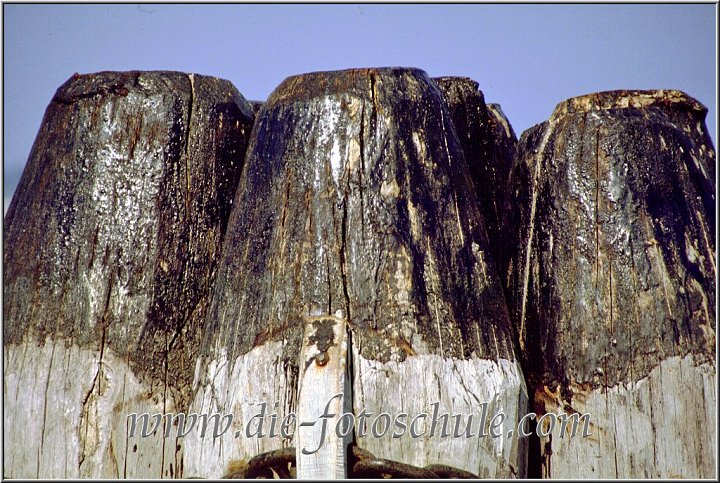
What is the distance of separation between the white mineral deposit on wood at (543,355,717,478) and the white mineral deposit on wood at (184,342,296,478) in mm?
1390

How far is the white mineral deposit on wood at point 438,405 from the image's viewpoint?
11.7ft

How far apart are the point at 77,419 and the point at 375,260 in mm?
1579

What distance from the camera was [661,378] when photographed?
12.5 feet

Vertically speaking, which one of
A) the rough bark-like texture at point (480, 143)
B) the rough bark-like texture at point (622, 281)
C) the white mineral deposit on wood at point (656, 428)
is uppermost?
the rough bark-like texture at point (480, 143)

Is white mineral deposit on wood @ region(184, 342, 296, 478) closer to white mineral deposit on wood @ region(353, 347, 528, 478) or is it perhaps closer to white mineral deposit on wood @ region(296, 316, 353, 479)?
white mineral deposit on wood @ region(296, 316, 353, 479)

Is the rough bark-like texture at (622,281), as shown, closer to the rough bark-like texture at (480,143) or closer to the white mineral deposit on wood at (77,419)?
the rough bark-like texture at (480,143)

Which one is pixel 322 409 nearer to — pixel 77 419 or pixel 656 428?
pixel 77 419

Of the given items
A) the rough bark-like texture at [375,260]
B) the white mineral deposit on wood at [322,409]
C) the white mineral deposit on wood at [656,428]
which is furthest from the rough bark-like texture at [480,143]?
the white mineral deposit on wood at [322,409]

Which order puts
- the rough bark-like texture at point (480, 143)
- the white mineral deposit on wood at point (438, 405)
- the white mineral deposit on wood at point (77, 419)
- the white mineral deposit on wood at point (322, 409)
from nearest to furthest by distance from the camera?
the white mineral deposit on wood at point (322, 409) < the white mineral deposit on wood at point (438, 405) < the white mineral deposit on wood at point (77, 419) < the rough bark-like texture at point (480, 143)

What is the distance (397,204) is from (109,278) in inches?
56.2

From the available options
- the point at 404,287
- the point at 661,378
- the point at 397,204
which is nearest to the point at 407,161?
the point at 397,204

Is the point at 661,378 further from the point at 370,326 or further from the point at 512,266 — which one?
the point at 370,326

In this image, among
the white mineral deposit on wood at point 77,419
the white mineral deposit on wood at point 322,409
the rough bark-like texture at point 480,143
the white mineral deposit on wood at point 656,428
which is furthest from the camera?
the rough bark-like texture at point 480,143

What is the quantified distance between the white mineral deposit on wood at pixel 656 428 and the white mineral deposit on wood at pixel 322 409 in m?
1.19
